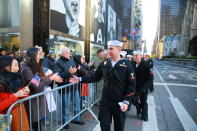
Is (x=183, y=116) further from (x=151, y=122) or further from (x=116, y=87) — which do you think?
(x=116, y=87)

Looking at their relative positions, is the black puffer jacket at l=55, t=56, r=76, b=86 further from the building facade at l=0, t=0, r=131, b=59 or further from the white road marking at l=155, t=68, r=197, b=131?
the building facade at l=0, t=0, r=131, b=59

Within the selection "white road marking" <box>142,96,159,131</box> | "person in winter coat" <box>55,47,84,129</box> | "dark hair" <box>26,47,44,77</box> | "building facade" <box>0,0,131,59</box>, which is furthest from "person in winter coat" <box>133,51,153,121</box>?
"building facade" <box>0,0,131,59</box>

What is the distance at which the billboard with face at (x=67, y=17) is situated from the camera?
16.2 m

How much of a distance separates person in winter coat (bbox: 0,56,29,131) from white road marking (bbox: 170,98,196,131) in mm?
4153

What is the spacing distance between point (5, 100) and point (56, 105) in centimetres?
150

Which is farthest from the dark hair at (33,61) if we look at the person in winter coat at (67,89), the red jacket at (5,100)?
the person in winter coat at (67,89)

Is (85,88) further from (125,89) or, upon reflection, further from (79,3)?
(79,3)

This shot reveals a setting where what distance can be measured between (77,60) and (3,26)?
1061 cm

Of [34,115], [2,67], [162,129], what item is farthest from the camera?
[162,129]

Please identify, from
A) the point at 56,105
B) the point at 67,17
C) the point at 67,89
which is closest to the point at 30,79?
the point at 56,105

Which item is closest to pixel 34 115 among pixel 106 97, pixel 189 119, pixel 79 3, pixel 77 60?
pixel 106 97

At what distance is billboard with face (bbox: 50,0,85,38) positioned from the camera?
53.1ft

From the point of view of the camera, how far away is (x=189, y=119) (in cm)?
579

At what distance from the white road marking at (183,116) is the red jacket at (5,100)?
4336mm
